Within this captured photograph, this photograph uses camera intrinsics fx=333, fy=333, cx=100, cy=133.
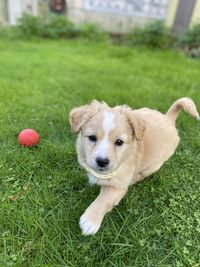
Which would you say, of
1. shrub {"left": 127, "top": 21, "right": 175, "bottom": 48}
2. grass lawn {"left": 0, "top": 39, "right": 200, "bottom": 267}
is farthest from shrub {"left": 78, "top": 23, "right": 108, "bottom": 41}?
grass lawn {"left": 0, "top": 39, "right": 200, "bottom": 267}

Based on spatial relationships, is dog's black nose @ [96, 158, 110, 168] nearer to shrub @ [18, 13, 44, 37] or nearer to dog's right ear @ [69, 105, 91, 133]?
dog's right ear @ [69, 105, 91, 133]

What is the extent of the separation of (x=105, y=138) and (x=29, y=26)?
564 cm

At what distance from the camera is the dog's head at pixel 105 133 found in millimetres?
2150

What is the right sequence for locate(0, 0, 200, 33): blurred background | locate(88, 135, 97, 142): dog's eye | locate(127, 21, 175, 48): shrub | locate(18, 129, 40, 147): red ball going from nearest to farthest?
1. locate(88, 135, 97, 142): dog's eye
2. locate(18, 129, 40, 147): red ball
3. locate(127, 21, 175, 48): shrub
4. locate(0, 0, 200, 33): blurred background

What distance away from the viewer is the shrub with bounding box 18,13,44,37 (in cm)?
706

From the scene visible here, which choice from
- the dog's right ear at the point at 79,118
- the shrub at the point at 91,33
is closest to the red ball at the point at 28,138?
the dog's right ear at the point at 79,118

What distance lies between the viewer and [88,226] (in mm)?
2197

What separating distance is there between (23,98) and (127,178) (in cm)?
210

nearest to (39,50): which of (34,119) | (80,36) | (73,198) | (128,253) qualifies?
(80,36)

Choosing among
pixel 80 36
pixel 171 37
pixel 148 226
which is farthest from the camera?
pixel 80 36

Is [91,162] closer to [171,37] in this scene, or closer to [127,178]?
[127,178]

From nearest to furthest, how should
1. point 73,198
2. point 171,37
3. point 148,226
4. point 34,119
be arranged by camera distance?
point 148,226 < point 73,198 < point 34,119 < point 171,37

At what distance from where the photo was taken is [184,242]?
2.30m

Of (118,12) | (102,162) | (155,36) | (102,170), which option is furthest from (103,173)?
(118,12)
